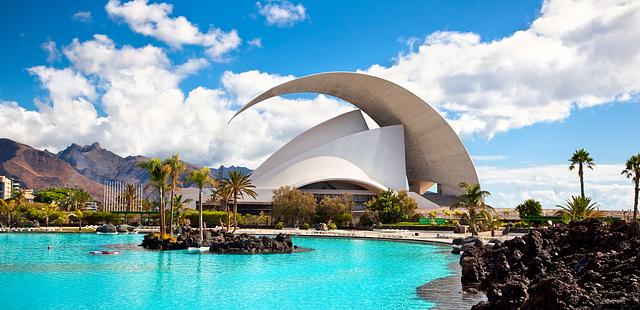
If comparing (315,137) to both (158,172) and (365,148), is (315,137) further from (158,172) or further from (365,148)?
(158,172)

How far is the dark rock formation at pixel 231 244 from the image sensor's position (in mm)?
26484

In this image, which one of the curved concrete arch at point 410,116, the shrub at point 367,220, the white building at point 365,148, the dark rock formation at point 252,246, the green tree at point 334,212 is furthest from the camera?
the curved concrete arch at point 410,116

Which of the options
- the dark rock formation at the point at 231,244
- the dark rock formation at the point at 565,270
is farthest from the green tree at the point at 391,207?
the dark rock formation at the point at 565,270

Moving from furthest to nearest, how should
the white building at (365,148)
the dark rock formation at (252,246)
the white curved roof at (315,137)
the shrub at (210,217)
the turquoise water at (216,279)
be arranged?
the white curved roof at (315,137), the white building at (365,148), the shrub at (210,217), the dark rock formation at (252,246), the turquoise water at (216,279)

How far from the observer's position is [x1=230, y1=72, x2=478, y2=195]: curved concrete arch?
58.3 metres

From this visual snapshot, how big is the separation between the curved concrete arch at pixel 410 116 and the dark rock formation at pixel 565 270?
38853 millimetres

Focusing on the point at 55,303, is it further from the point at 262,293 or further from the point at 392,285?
the point at 392,285

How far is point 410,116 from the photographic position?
61.6 metres

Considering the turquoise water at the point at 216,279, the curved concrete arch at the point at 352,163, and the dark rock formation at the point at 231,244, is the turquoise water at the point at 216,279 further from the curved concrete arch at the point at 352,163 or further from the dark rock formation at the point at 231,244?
the curved concrete arch at the point at 352,163

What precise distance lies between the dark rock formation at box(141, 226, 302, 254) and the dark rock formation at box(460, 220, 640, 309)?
9550 mm

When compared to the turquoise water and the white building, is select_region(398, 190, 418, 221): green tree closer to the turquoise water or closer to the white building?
the white building

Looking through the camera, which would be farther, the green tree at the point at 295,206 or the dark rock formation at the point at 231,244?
the green tree at the point at 295,206

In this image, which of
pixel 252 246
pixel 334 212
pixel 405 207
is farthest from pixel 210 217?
pixel 252 246

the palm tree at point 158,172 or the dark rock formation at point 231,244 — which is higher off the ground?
the palm tree at point 158,172
